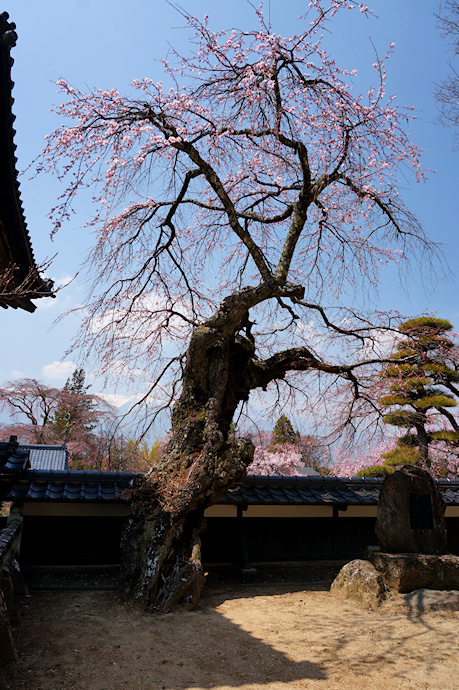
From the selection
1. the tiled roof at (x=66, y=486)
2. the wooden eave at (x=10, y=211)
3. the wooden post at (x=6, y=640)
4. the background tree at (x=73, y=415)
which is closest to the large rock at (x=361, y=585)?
the tiled roof at (x=66, y=486)

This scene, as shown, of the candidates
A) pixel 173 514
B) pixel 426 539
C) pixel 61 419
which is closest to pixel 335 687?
pixel 173 514

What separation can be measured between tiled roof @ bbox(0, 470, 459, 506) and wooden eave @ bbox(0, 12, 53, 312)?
2696 mm

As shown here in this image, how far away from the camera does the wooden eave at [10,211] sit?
15.6ft

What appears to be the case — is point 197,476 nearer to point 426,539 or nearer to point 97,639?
point 97,639

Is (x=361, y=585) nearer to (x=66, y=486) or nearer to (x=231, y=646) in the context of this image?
(x=231, y=646)

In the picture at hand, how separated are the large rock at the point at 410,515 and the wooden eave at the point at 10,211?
19.5ft

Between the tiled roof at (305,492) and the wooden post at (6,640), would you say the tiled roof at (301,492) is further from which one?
the wooden post at (6,640)

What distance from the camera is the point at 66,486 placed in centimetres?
754

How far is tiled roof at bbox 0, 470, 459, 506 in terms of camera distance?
722 centimetres

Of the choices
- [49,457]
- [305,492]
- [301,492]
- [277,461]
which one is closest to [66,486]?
[301,492]

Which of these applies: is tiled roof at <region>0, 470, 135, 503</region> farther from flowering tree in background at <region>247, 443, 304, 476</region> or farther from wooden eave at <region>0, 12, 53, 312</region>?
flowering tree in background at <region>247, 443, 304, 476</region>

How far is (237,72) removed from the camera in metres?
7.09

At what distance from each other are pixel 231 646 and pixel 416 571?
3385 millimetres

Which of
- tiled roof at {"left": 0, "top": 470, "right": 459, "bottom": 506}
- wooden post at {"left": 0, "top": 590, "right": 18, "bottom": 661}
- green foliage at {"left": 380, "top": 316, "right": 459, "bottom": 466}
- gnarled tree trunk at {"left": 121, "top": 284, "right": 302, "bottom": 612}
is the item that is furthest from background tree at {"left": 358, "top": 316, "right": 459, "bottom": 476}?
wooden post at {"left": 0, "top": 590, "right": 18, "bottom": 661}
